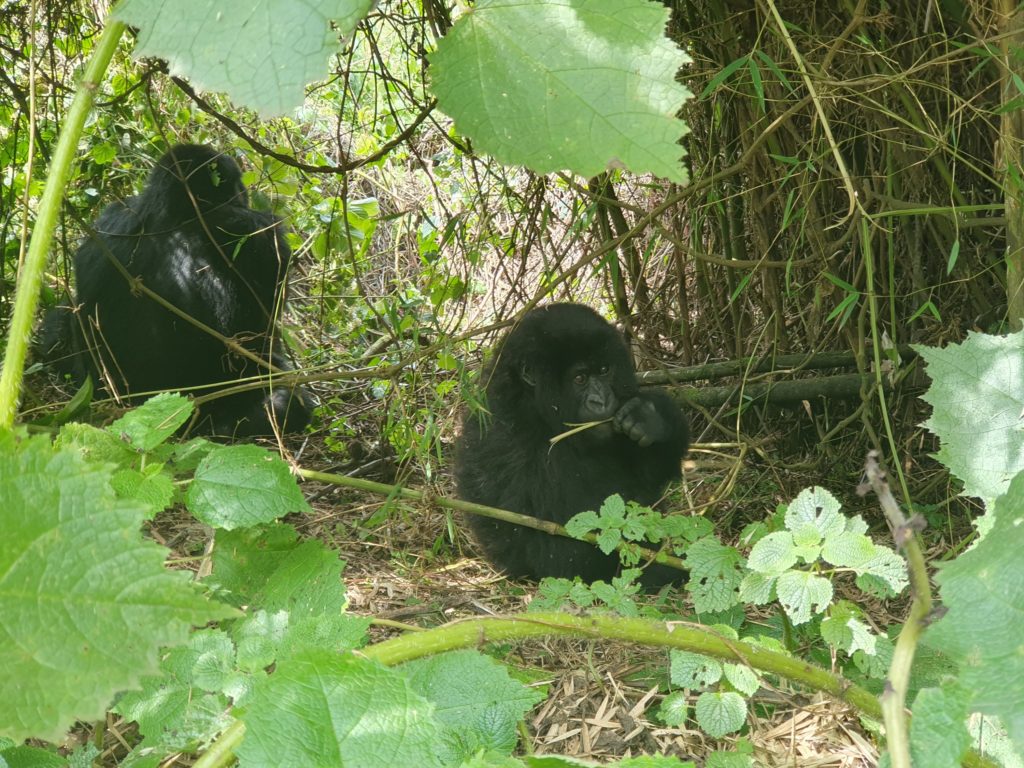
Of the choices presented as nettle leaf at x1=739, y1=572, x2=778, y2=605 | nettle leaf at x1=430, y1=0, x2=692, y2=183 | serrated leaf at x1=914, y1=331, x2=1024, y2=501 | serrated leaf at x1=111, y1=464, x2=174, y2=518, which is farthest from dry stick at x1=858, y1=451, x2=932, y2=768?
serrated leaf at x1=111, y1=464, x2=174, y2=518

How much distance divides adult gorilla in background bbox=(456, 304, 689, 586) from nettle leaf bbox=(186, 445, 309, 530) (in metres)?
1.41

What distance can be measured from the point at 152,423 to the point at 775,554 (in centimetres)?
95

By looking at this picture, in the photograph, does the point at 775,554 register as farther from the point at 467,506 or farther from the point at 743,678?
the point at 467,506

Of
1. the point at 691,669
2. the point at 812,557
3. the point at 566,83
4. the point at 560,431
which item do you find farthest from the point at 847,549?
the point at 560,431

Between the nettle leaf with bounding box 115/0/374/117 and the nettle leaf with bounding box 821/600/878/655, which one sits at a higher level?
the nettle leaf with bounding box 115/0/374/117

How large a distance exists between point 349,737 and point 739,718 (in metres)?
0.74

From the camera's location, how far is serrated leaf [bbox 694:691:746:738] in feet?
4.68

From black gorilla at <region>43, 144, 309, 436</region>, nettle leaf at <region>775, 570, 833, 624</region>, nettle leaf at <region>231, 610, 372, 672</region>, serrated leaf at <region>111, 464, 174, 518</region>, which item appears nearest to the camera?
nettle leaf at <region>231, 610, 372, 672</region>

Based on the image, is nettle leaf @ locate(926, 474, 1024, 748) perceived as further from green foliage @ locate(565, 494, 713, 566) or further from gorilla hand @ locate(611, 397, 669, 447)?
gorilla hand @ locate(611, 397, 669, 447)

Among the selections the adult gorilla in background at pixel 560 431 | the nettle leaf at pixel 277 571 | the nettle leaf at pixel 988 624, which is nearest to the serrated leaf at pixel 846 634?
the nettle leaf at pixel 988 624

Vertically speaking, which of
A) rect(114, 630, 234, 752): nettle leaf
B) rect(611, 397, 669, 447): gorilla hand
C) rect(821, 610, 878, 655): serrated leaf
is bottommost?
rect(114, 630, 234, 752): nettle leaf

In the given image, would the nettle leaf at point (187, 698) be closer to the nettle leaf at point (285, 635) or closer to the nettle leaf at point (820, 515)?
the nettle leaf at point (285, 635)

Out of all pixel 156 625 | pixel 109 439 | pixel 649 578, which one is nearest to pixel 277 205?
pixel 649 578

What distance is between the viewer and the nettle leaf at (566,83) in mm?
831
